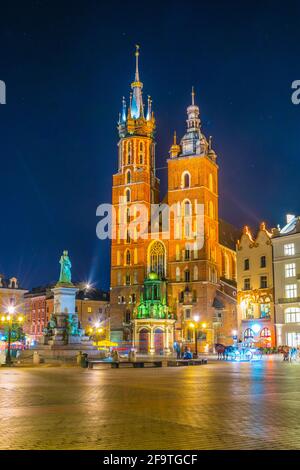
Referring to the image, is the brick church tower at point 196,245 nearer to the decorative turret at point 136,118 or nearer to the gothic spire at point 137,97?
the decorative turret at point 136,118

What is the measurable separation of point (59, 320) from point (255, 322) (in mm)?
31850

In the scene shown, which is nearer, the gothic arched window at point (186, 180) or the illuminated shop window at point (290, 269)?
the illuminated shop window at point (290, 269)

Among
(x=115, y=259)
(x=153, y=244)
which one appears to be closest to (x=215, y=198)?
(x=153, y=244)

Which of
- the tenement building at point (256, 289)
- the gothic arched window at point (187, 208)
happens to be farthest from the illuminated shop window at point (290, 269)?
the gothic arched window at point (187, 208)

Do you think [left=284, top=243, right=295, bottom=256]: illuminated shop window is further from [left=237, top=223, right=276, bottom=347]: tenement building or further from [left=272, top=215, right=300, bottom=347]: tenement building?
[left=237, top=223, right=276, bottom=347]: tenement building

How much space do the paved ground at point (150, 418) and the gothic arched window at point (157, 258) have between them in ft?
241

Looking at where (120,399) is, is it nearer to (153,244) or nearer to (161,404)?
(161,404)

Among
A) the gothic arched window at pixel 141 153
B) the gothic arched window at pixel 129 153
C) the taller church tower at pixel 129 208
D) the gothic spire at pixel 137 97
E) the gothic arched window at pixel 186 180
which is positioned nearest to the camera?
the gothic arched window at pixel 186 180

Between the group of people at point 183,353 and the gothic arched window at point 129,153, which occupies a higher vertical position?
the gothic arched window at point 129,153

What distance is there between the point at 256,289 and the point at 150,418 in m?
61.9

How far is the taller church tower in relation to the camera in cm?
9425

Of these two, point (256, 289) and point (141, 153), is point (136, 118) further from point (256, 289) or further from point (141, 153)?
point (256, 289)

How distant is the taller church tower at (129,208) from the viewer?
309 ft
